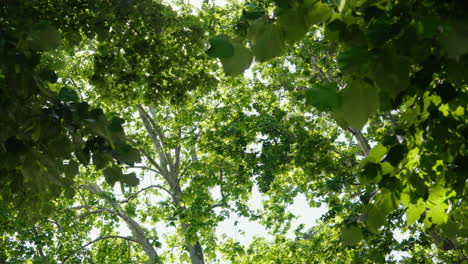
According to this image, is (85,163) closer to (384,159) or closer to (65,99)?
(65,99)

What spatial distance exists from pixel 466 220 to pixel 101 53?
393 centimetres

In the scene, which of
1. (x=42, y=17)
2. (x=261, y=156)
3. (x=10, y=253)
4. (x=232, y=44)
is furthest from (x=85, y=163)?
(x=10, y=253)

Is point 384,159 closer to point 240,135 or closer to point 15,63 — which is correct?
point 15,63

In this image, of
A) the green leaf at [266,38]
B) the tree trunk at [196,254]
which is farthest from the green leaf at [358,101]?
the tree trunk at [196,254]

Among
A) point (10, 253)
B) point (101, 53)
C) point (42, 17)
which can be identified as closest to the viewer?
point (42, 17)

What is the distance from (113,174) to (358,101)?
4.52ft

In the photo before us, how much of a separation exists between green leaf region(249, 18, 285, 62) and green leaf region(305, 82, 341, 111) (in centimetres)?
23

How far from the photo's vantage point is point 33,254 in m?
11.1

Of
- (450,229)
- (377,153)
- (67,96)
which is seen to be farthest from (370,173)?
(67,96)

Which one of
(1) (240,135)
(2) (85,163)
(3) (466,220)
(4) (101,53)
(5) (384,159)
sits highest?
(1) (240,135)

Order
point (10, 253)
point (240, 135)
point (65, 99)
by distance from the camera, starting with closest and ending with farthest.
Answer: point (65, 99)
point (10, 253)
point (240, 135)

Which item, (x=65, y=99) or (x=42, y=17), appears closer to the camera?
(x=65, y=99)

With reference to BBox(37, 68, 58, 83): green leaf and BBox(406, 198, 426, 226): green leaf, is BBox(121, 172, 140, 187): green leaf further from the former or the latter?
BBox(406, 198, 426, 226): green leaf

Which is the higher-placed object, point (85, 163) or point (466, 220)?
point (85, 163)
